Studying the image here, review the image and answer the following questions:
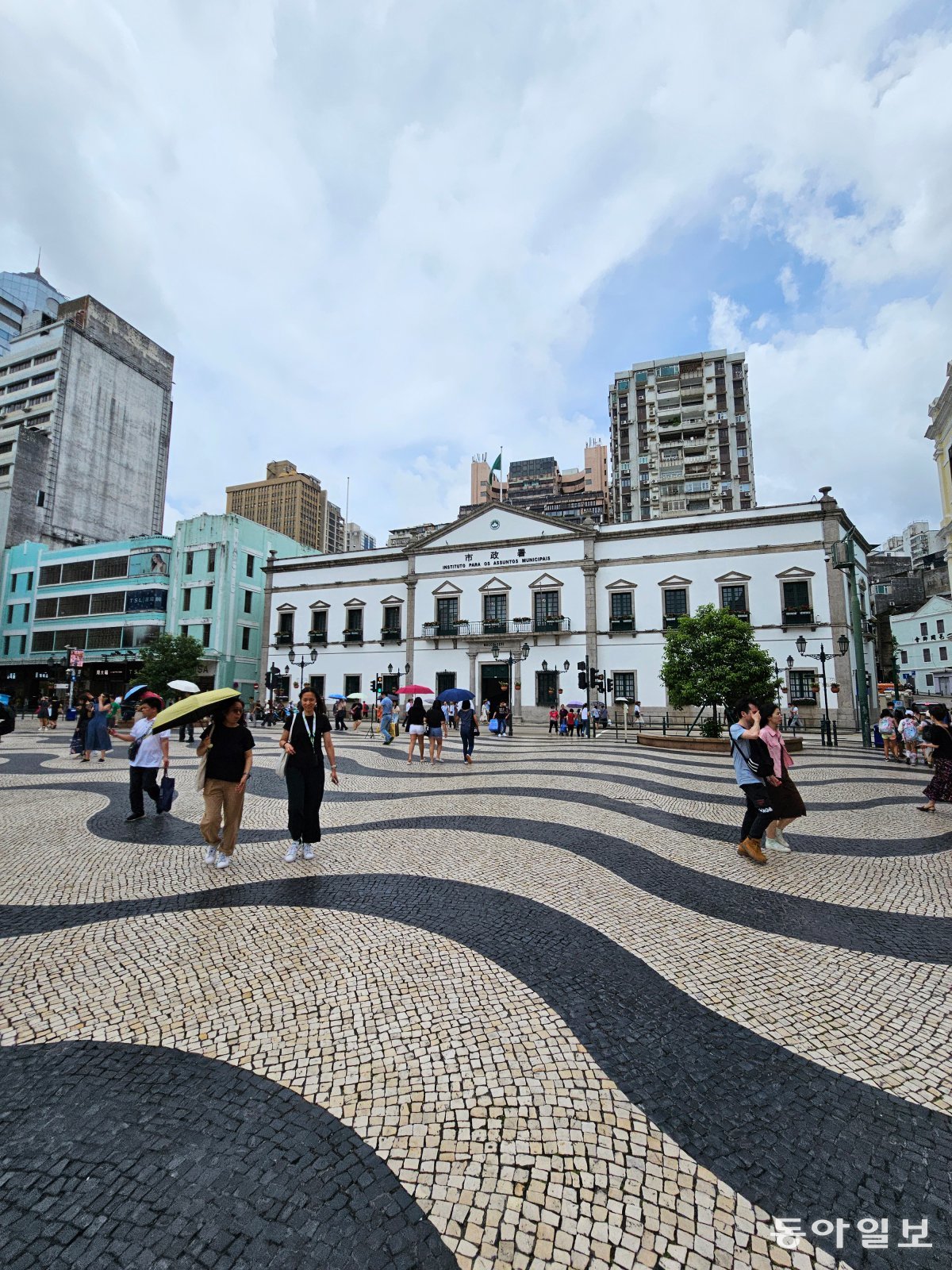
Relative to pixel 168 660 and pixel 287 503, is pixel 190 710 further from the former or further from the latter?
pixel 287 503

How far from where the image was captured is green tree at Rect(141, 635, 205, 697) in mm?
33156

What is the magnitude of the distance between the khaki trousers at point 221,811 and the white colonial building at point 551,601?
82.4 feet

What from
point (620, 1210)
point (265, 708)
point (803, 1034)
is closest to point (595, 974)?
point (803, 1034)

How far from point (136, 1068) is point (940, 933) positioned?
4823 mm

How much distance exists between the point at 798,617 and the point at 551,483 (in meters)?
81.8

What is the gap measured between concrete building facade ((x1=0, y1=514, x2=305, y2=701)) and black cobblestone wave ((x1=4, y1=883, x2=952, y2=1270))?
38478 mm

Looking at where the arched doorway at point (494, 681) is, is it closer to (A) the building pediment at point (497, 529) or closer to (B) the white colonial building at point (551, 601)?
(B) the white colonial building at point (551, 601)

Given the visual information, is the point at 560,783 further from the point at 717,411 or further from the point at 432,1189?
the point at 717,411

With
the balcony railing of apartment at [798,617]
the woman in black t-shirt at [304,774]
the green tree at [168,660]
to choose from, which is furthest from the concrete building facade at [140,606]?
the woman in black t-shirt at [304,774]

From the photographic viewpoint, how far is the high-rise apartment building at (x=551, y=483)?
3873 inches

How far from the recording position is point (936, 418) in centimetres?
2170

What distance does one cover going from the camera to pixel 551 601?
33.7 metres

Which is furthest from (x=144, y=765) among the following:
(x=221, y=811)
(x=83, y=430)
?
(x=83, y=430)

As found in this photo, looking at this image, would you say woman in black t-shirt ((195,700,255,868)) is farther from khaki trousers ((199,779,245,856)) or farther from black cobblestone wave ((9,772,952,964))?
black cobblestone wave ((9,772,952,964))
